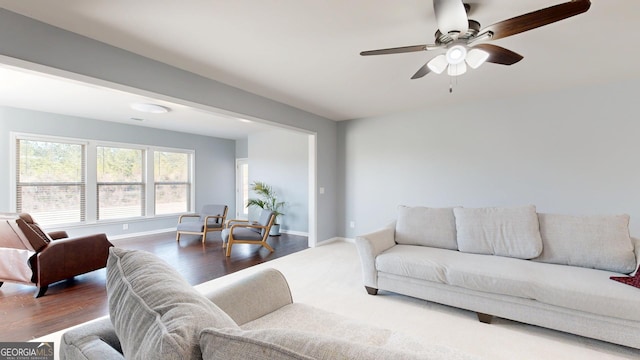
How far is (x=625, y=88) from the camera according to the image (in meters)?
3.42

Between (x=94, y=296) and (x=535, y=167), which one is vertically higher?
(x=535, y=167)

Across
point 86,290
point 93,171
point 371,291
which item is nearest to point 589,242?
point 371,291

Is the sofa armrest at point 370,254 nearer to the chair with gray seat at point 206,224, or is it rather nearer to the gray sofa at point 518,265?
the gray sofa at point 518,265

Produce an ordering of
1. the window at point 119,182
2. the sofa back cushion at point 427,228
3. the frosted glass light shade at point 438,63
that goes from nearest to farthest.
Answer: the frosted glass light shade at point 438,63 < the sofa back cushion at point 427,228 < the window at point 119,182

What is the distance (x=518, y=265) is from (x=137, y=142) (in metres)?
7.13

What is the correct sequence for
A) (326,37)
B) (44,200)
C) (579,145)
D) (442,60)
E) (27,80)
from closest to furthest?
1. (442,60)
2. (326,37)
3. (27,80)
4. (579,145)
5. (44,200)

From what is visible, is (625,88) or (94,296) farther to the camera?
(625,88)

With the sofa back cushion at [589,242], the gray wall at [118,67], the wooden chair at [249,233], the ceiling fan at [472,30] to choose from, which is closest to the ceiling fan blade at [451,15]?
the ceiling fan at [472,30]

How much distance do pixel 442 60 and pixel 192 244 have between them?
509cm

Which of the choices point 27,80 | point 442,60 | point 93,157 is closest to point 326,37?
point 442,60

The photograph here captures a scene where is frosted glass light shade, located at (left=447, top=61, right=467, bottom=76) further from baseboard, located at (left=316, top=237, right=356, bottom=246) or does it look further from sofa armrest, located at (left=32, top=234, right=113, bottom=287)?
sofa armrest, located at (left=32, top=234, right=113, bottom=287)

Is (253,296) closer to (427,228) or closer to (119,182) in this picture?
(427,228)

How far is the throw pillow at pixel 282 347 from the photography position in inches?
22.3

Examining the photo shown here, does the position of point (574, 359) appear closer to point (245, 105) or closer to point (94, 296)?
point (245, 105)
